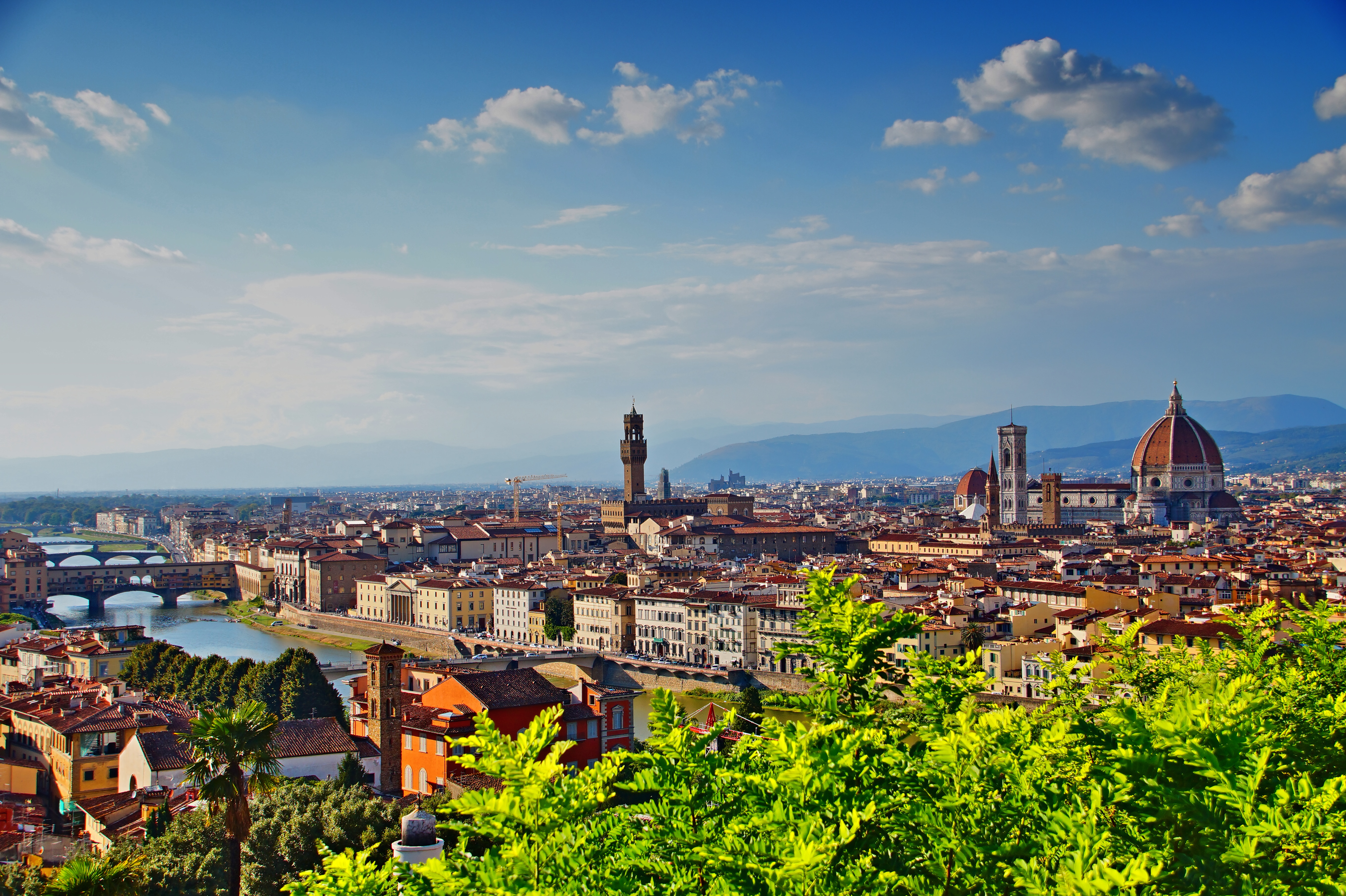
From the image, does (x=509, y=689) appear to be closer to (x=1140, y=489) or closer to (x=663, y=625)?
(x=663, y=625)

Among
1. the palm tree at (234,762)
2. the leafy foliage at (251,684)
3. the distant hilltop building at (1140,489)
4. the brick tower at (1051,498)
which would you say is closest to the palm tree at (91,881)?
the palm tree at (234,762)

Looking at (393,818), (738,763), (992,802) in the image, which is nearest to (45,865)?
(393,818)

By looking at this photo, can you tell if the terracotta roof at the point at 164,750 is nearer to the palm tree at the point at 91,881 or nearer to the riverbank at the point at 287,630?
the palm tree at the point at 91,881

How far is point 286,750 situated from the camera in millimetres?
17469

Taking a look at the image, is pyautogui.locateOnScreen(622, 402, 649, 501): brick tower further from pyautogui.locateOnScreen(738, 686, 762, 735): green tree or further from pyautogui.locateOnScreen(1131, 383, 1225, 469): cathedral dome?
pyautogui.locateOnScreen(738, 686, 762, 735): green tree

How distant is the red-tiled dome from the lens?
96.1 m

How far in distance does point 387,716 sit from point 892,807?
47.8 feet

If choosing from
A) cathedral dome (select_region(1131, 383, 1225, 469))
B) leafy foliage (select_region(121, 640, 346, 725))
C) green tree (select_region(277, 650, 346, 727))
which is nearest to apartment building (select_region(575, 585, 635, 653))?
leafy foliage (select_region(121, 640, 346, 725))

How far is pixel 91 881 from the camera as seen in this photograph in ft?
27.9

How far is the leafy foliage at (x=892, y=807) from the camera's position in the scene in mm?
4664

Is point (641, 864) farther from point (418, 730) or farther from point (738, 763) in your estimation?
point (418, 730)

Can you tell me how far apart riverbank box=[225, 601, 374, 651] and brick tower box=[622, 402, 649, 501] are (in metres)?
28.6

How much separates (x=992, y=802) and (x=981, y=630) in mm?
26967

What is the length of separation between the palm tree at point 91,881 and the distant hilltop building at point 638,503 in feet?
231
